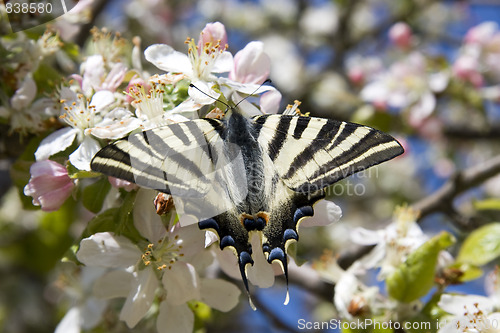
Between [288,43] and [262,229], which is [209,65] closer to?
[262,229]

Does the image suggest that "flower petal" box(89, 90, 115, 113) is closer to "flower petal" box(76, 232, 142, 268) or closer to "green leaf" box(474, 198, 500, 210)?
"flower petal" box(76, 232, 142, 268)

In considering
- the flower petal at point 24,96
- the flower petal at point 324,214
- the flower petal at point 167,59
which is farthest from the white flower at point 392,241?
the flower petal at point 24,96

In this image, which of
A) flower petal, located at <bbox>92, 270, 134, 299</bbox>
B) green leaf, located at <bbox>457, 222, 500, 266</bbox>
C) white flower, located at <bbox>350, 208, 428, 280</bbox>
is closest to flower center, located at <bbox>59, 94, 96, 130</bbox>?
flower petal, located at <bbox>92, 270, 134, 299</bbox>

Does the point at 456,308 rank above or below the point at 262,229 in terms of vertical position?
below

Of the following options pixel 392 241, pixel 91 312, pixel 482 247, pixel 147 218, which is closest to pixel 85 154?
pixel 147 218

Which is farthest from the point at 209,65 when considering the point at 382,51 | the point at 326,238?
the point at 382,51
